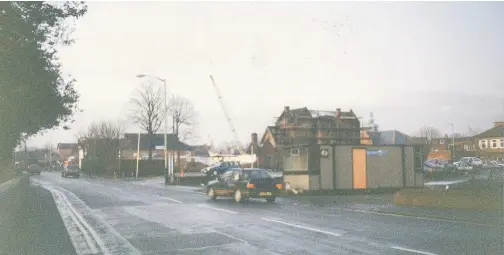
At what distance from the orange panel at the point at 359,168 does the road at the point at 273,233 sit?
10232mm

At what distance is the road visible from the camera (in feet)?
33.1

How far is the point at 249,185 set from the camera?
22.8 metres

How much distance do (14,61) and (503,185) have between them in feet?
58.4

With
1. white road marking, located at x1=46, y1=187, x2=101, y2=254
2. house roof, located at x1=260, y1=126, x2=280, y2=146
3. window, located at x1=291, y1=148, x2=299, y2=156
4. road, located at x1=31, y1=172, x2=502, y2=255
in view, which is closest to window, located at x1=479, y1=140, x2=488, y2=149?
house roof, located at x1=260, y1=126, x2=280, y2=146

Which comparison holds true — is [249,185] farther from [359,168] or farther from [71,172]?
[71,172]

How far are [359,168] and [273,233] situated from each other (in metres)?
16.7

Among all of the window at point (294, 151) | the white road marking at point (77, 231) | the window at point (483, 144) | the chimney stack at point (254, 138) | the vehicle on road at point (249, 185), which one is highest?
the chimney stack at point (254, 138)

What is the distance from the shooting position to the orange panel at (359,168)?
28.1m

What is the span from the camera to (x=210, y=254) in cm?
966

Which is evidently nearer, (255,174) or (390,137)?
(255,174)

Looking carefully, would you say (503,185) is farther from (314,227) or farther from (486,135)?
(486,135)

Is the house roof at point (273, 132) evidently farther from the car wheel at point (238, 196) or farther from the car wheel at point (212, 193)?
the car wheel at point (238, 196)

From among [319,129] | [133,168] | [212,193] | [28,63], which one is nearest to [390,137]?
[133,168]

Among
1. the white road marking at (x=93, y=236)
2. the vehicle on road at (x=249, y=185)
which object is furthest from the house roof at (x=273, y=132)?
the white road marking at (x=93, y=236)
